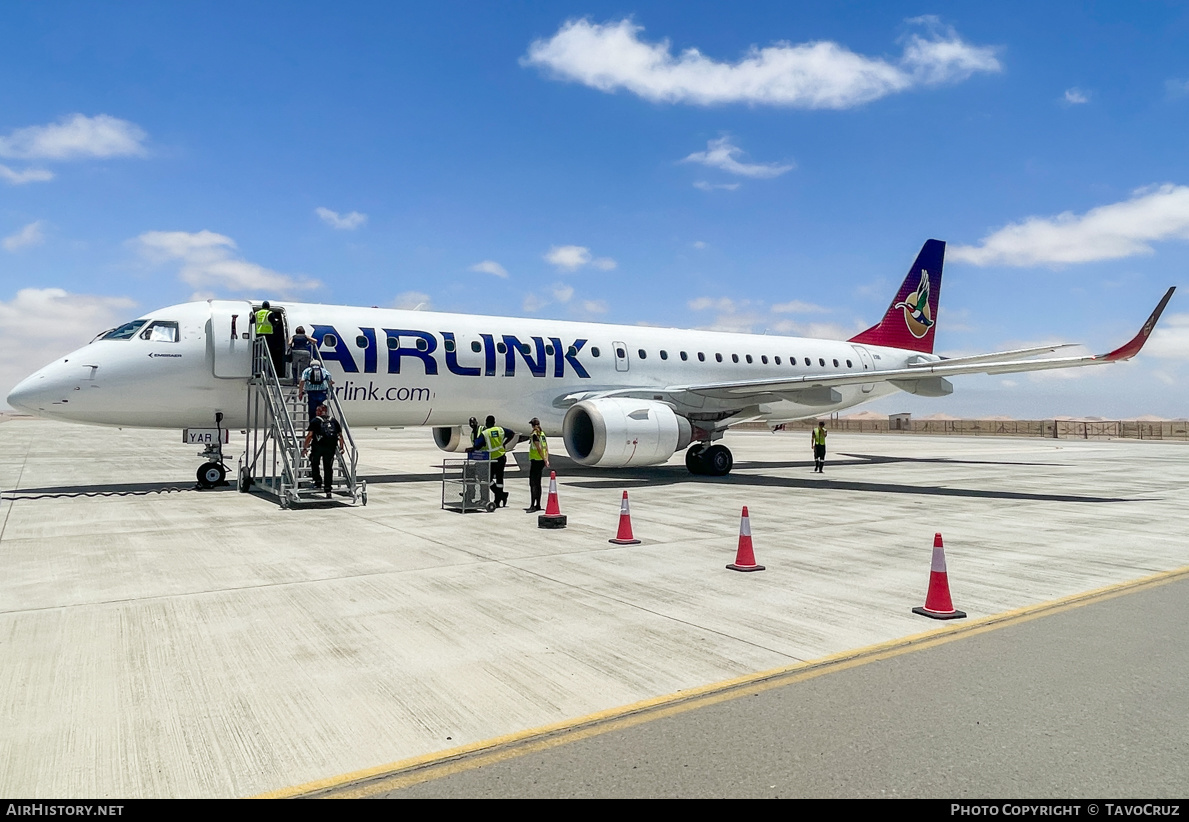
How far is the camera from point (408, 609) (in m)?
6.47

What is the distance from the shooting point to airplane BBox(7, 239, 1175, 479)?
560 inches

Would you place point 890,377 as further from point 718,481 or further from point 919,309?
point 919,309

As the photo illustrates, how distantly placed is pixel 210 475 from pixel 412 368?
4.64 m

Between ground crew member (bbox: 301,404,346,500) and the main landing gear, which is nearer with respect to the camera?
ground crew member (bbox: 301,404,346,500)

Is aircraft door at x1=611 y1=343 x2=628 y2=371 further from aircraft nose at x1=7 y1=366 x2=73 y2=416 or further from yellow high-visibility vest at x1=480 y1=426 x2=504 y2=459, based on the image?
aircraft nose at x1=7 y1=366 x2=73 y2=416

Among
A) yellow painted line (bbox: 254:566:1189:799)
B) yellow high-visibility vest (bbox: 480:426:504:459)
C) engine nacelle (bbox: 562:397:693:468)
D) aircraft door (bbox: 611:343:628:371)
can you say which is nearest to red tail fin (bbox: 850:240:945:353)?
aircraft door (bbox: 611:343:628:371)

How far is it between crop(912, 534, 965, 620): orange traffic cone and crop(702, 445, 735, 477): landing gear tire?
44.7 feet

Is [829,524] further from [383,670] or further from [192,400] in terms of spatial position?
[192,400]

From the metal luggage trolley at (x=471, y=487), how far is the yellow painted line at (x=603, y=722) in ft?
26.6

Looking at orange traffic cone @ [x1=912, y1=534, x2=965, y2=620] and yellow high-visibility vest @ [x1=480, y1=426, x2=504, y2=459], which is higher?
yellow high-visibility vest @ [x1=480, y1=426, x2=504, y2=459]

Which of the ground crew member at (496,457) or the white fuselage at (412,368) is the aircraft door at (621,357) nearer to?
the white fuselage at (412,368)

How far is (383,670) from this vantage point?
4988mm

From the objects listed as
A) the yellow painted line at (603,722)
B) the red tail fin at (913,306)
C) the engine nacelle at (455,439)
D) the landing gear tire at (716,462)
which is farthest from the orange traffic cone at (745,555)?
the red tail fin at (913,306)
